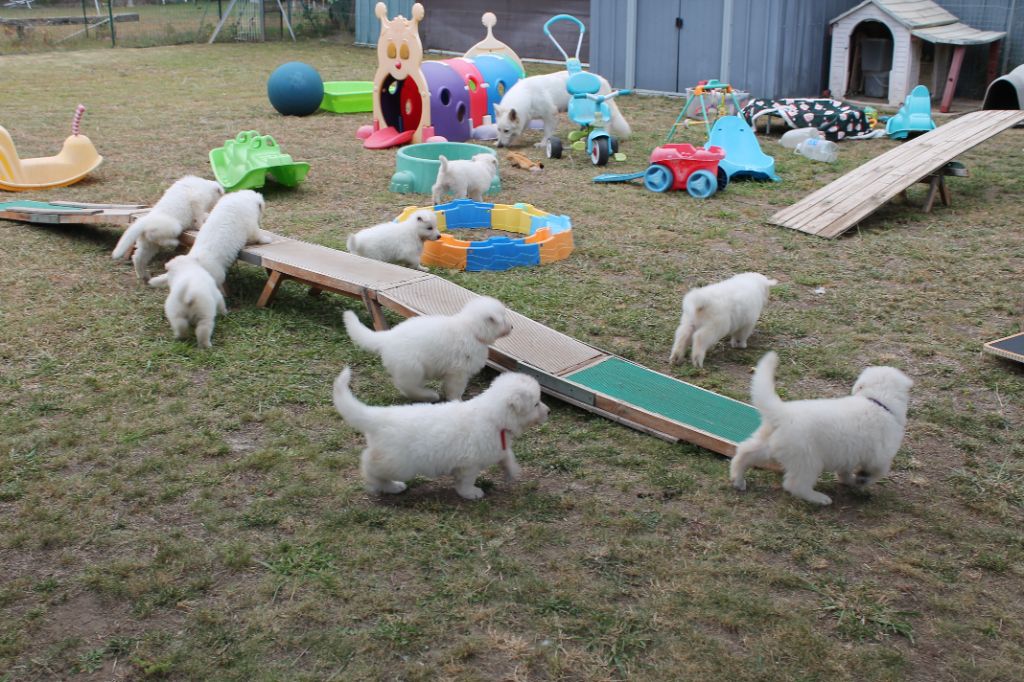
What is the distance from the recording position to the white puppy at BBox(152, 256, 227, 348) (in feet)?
18.6

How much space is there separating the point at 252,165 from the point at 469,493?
614 centimetres

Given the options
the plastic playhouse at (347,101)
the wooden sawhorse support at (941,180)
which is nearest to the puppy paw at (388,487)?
the wooden sawhorse support at (941,180)

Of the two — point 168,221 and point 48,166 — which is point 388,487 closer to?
point 168,221

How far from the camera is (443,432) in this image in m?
3.94

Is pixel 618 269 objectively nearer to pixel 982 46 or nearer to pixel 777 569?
pixel 777 569

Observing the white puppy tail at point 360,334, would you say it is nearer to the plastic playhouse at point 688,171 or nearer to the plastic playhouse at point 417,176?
the plastic playhouse at point 417,176

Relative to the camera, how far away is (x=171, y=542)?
3.84m

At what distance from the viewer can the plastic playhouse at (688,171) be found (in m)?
9.52

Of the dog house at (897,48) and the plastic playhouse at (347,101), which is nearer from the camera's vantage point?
the dog house at (897,48)

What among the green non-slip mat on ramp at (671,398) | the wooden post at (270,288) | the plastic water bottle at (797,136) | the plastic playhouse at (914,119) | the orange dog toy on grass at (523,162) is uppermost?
the plastic playhouse at (914,119)

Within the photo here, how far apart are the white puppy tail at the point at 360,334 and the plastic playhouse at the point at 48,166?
21.0ft

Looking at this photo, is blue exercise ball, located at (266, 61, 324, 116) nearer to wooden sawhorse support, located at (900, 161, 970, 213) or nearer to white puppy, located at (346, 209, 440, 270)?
white puppy, located at (346, 209, 440, 270)

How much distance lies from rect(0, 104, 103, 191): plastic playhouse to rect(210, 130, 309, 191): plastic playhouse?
1393 millimetres

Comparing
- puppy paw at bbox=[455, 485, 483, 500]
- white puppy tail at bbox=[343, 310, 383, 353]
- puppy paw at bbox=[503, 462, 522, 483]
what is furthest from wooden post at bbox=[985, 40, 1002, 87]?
puppy paw at bbox=[455, 485, 483, 500]
